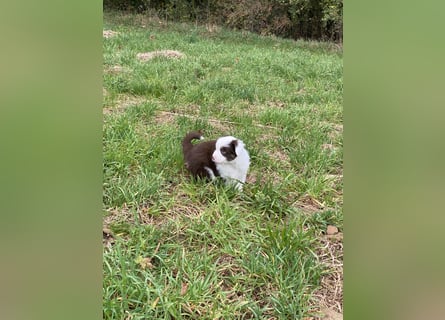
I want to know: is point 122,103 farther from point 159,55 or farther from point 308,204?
point 159,55

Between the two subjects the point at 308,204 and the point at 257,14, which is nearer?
the point at 308,204

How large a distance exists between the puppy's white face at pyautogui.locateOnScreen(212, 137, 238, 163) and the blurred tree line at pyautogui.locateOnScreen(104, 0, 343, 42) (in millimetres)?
14117

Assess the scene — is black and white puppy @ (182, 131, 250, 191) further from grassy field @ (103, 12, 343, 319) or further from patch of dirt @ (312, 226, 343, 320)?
patch of dirt @ (312, 226, 343, 320)

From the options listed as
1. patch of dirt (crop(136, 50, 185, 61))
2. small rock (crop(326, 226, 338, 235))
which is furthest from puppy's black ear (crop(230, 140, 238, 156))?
patch of dirt (crop(136, 50, 185, 61))

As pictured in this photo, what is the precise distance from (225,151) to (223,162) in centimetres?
9

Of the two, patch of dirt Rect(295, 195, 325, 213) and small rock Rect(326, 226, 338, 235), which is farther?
patch of dirt Rect(295, 195, 325, 213)

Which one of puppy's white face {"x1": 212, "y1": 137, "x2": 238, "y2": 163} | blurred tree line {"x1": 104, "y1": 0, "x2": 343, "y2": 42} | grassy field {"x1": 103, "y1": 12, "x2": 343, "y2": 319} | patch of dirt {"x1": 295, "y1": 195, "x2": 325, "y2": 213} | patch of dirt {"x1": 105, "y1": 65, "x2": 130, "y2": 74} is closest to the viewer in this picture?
grassy field {"x1": 103, "y1": 12, "x2": 343, "y2": 319}

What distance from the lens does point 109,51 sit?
7.64 m

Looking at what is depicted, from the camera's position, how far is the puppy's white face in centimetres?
314

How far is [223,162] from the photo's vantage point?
316cm

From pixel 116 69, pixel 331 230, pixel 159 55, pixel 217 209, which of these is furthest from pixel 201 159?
pixel 159 55
